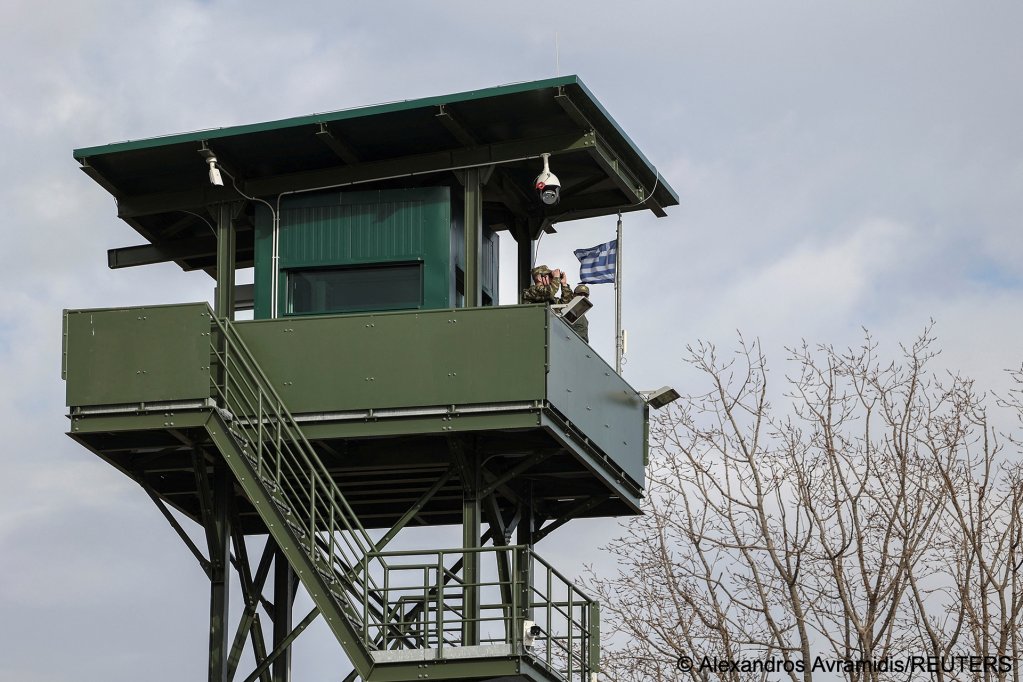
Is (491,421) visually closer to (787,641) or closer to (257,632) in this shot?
(257,632)

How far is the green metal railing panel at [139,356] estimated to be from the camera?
26.0 m

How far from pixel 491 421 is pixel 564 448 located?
1.24 m

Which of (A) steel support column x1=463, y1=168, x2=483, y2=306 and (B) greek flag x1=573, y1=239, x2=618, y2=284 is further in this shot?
(B) greek flag x1=573, y1=239, x2=618, y2=284

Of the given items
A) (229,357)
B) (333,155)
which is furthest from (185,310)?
(333,155)

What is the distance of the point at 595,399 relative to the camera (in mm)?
27484

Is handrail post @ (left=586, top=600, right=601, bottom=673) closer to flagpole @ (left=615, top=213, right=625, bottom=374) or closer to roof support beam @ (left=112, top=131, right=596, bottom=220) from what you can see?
flagpole @ (left=615, top=213, right=625, bottom=374)

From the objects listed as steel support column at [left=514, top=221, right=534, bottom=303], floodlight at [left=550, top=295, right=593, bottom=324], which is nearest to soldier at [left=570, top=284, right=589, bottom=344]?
floodlight at [left=550, top=295, right=593, bottom=324]

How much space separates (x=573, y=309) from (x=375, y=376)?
110 inches

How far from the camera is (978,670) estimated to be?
Answer: 33562 millimetres

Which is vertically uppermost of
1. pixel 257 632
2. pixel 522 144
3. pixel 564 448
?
pixel 522 144

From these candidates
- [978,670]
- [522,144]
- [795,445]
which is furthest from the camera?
[795,445]

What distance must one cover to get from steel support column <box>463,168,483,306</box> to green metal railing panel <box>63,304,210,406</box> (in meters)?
3.57

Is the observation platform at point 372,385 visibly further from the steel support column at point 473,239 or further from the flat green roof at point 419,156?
the flat green roof at point 419,156

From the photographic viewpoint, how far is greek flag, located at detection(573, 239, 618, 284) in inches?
1155
